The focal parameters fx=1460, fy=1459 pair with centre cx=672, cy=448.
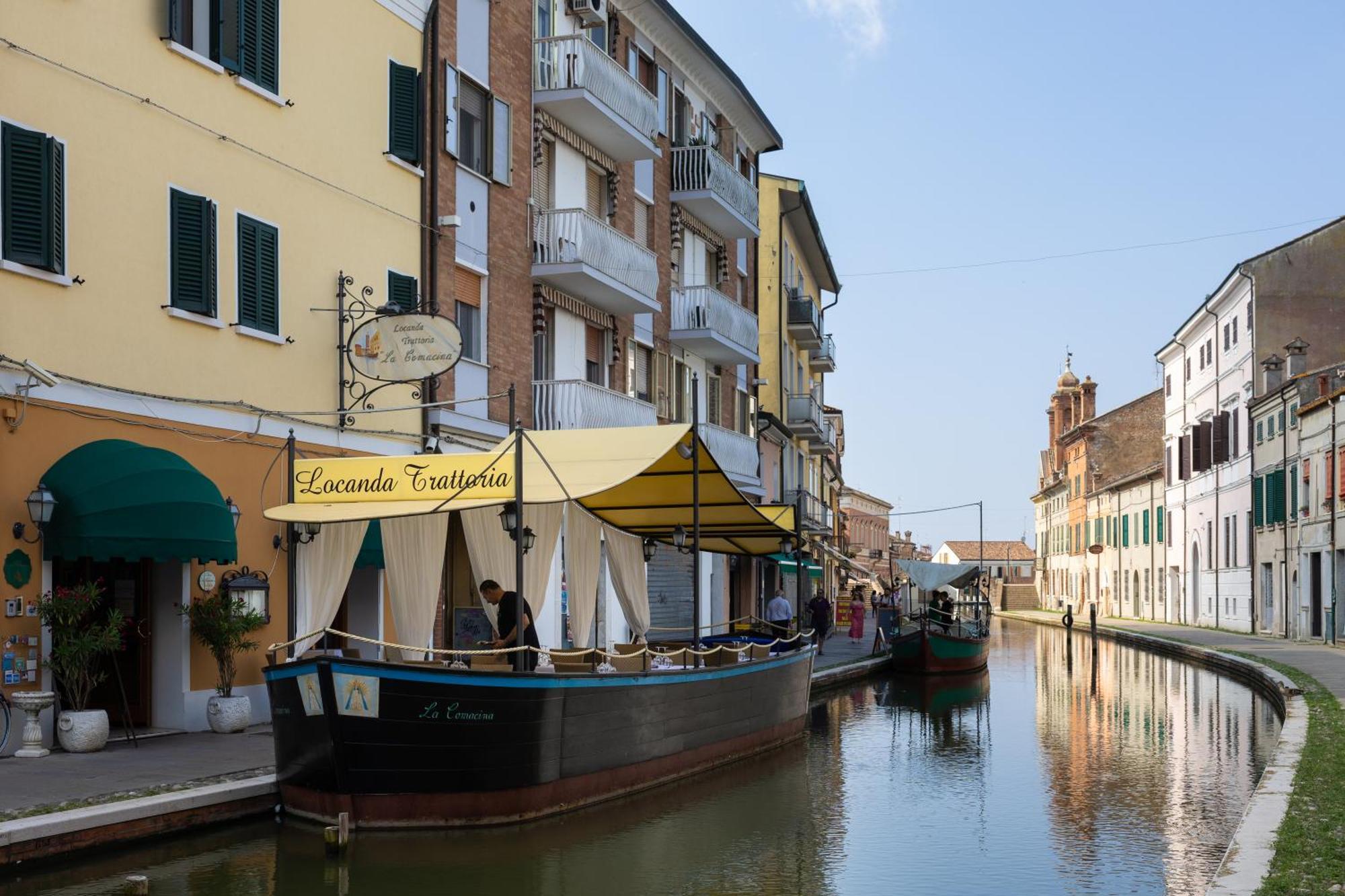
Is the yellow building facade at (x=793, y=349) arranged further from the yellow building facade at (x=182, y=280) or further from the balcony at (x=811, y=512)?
the yellow building facade at (x=182, y=280)

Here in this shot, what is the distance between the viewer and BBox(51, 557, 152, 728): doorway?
636 inches

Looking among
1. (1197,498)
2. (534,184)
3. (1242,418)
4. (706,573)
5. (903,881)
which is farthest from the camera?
(1197,498)

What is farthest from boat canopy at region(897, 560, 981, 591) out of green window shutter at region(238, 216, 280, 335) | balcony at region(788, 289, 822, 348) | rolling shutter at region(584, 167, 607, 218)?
green window shutter at region(238, 216, 280, 335)

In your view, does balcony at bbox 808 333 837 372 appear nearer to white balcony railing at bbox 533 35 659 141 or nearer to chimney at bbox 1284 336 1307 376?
chimney at bbox 1284 336 1307 376

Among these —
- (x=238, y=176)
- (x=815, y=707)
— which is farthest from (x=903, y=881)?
(x=815, y=707)

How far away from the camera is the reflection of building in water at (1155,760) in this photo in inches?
496

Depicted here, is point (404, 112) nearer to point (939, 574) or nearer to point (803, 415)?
point (939, 574)

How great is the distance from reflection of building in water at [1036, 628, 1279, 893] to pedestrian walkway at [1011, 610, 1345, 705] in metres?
1.27

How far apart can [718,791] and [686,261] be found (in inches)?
771

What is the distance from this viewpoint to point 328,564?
14.5 metres

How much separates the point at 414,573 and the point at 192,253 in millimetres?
4438

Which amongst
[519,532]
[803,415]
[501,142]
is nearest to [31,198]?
[519,532]

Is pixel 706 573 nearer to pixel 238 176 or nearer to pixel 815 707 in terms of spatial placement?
pixel 815 707

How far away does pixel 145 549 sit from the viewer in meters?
14.2
